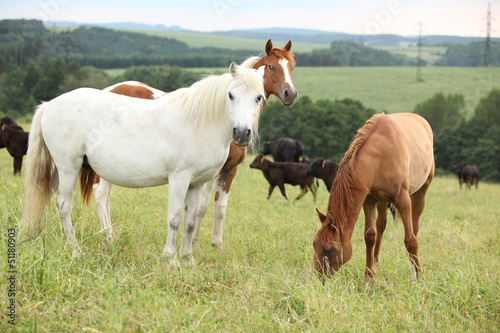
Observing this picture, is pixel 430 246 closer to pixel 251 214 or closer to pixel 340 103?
pixel 251 214

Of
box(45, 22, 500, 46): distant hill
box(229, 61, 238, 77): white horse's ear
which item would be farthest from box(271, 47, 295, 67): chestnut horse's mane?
box(45, 22, 500, 46): distant hill

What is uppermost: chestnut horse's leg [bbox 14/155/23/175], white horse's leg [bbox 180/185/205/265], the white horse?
the white horse

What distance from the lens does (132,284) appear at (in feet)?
11.6

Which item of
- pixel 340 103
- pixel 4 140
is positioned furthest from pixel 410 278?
pixel 340 103

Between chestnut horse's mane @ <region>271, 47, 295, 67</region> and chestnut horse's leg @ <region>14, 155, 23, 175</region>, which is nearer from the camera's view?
chestnut horse's mane @ <region>271, 47, 295, 67</region>

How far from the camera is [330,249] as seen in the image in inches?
166

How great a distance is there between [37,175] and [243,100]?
7.24 ft

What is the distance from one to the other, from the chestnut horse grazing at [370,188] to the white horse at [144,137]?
112 cm

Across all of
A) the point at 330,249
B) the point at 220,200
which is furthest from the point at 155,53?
the point at 330,249

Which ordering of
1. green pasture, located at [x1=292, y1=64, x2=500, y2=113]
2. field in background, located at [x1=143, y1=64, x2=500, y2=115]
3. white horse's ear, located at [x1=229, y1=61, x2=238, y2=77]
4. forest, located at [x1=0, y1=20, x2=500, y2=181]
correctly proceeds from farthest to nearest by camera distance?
green pasture, located at [x1=292, y1=64, x2=500, y2=113], field in background, located at [x1=143, y1=64, x2=500, y2=115], forest, located at [x1=0, y1=20, x2=500, y2=181], white horse's ear, located at [x1=229, y1=61, x2=238, y2=77]

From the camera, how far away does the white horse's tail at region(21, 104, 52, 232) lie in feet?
14.5

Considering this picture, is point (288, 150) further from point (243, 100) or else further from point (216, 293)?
point (216, 293)

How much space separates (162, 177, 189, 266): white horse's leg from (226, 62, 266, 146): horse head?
2.44ft

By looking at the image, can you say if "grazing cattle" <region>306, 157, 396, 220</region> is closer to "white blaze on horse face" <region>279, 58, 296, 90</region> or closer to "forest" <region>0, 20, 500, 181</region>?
"white blaze on horse face" <region>279, 58, 296, 90</region>
